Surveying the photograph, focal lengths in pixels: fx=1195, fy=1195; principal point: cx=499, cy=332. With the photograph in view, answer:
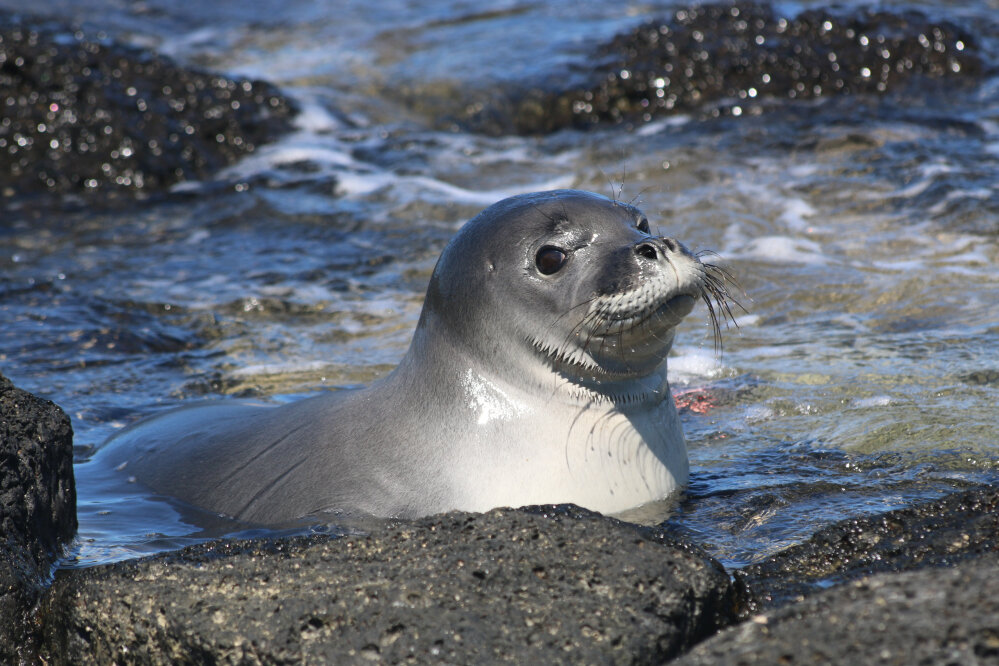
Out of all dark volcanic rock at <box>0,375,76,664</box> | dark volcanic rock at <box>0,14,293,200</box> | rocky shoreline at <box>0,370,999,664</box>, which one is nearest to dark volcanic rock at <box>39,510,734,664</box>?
rocky shoreline at <box>0,370,999,664</box>

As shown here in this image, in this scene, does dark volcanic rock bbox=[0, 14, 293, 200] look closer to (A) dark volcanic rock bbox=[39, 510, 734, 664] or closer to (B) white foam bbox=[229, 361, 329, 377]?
(B) white foam bbox=[229, 361, 329, 377]

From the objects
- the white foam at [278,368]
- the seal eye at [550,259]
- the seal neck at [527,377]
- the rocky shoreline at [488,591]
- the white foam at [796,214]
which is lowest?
the white foam at [278,368]

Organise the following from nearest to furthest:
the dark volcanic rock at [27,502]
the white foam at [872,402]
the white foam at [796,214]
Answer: the dark volcanic rock at [27,502] < the white foam at [872,402] < the white foam at [796,214]

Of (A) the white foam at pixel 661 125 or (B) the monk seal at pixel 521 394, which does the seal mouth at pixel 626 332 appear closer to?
(B) the monk seal at pixel 521 394

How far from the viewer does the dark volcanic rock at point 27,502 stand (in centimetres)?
352

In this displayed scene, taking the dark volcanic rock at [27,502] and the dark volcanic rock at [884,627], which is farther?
the dark volcanic rock at [27,502]

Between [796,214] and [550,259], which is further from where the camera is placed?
[796,214]

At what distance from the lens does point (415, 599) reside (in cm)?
304

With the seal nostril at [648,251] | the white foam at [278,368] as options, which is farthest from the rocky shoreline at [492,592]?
the white foam at [278,368]

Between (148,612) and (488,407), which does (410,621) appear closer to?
(148,612)

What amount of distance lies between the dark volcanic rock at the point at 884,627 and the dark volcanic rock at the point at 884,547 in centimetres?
78

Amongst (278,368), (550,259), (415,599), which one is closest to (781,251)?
(278,368)

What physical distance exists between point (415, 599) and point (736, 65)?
934 centimetres

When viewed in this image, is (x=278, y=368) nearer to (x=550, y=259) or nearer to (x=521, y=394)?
(x=521, y=394)
